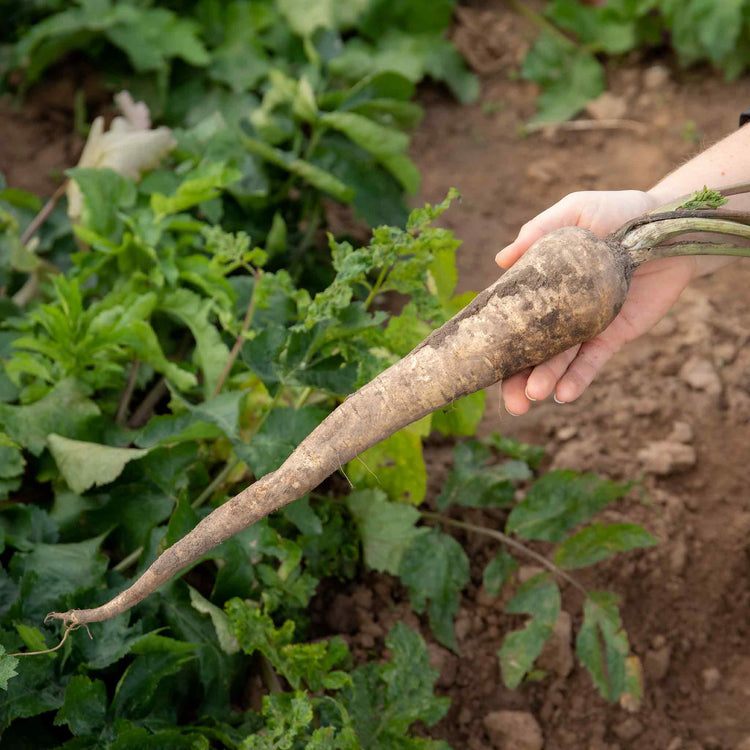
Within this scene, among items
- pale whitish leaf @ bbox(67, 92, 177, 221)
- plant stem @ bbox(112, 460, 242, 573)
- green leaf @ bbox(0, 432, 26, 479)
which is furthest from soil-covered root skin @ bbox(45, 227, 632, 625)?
pale whitish leaf @ bbox(67, 92, 177, 221)

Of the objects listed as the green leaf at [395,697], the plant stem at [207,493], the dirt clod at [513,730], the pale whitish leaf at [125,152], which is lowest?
the dirt clod at [513,730]

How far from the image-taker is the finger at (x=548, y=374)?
6.25 ft

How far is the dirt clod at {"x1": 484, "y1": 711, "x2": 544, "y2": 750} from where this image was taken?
7.07ft

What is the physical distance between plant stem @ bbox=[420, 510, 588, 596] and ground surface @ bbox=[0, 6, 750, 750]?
0.08 meters

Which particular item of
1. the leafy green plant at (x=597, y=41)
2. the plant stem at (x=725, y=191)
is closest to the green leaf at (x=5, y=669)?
the plant stem at (x=725, y=191)

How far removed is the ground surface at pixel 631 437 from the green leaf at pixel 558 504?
25 centimetres

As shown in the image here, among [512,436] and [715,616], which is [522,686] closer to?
[715,616]

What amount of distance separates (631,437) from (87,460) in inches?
71.8

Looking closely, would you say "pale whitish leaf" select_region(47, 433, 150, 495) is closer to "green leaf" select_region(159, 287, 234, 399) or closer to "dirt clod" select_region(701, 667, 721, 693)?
"green leaf" select_region(159, 287, 234, 399)

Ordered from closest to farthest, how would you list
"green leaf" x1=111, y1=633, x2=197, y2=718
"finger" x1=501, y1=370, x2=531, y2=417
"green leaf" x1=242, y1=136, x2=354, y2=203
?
1. "green leaf" x1=111, y1=633, x2=197, y2=718
2. "finger" x1=501, y1=370, x2=531, y2=417
3. "green leaf" x1=242, y1=136, x2=354, y2=203

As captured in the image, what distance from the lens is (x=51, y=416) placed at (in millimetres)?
2232

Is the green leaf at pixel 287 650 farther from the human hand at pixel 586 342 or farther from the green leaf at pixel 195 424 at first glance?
the human hand at pixel 586 342

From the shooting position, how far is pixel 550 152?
3.88m

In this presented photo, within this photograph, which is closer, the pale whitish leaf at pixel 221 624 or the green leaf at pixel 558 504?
the pale whitish leaf at pixel 221 624
